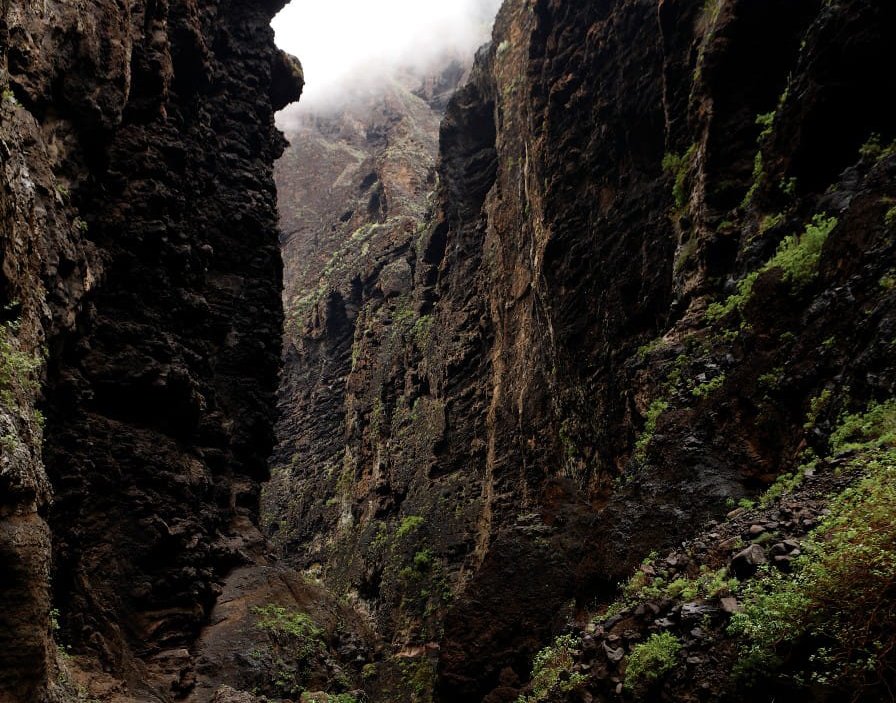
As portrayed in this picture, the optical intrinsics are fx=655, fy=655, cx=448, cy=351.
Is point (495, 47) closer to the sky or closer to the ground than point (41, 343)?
closer to the sky

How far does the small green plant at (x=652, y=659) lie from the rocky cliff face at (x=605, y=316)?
42 cm

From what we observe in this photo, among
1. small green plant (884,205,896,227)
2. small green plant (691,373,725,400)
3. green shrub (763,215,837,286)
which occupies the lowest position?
small green plant (691,373,725,400)

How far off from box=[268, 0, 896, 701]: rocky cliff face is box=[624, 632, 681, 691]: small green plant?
1.38 feet

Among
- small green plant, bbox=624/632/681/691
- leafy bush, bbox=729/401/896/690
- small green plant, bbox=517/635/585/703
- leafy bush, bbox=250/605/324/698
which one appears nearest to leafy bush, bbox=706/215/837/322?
leafy bush, bbox=729/401/896/690

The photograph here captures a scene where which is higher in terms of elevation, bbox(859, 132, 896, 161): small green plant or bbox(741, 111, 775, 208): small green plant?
bbox(741, 111, 775, 208): small green plant

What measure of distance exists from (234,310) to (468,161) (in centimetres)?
1914

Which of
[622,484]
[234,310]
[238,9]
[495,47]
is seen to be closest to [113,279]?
[234,310]

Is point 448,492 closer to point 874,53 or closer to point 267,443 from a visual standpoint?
point 267,443

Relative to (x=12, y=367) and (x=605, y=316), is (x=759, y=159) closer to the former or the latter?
(x=605, y=316)

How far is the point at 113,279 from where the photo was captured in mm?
17156

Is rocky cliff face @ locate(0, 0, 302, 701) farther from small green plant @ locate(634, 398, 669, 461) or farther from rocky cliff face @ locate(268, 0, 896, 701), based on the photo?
small green plant @ locate(634, 398, 669, 461)

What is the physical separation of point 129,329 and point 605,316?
13424 mm

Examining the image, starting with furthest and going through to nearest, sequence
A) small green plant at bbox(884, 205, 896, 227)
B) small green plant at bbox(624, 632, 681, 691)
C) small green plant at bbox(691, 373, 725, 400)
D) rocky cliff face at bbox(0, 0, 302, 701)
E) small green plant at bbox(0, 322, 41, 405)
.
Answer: small green plant at bbox(691, 373, 725, 400) < small green plant at bbox(884, 205, 896, 227) < rocky cliff face at bbox(0, 0, 302, 701) < small green plant at bbox(0, 322, 41, 405) < small green plant at bbox(624, 632, 681, 691)

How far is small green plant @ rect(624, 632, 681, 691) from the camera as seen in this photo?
6.72 m
